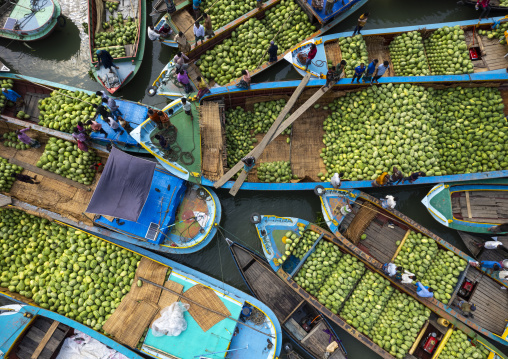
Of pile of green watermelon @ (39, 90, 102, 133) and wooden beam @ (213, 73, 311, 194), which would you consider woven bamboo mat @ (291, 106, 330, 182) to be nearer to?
wooden beam @ (213, 73, 311, 194)

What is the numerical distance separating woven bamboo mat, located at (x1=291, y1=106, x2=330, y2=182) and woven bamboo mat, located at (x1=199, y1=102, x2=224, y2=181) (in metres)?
2.56

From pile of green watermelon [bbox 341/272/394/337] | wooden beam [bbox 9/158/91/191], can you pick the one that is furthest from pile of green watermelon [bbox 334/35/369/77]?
wooden beam [bbox 9/158/91/191]

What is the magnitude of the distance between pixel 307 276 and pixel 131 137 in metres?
7.21

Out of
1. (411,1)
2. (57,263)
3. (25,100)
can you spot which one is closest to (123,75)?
(25,100)

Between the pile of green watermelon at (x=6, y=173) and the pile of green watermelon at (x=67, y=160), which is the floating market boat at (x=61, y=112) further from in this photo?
the pile of green watermelon at (x=6, y=173)

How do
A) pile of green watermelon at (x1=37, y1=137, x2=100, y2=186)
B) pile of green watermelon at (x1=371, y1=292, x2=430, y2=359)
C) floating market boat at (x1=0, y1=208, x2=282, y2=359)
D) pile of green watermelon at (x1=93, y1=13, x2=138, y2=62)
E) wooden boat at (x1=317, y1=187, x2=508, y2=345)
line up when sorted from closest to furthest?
floating market boat at (x1=0, y1=208, x2=282, y2=359)
pile of green watermelon at (x1=371, y1=292, x2=430, y2=359)
wooden boat at (x1=317, y1=187, x2=508, y2=345)
pile of green watermelon at (x1=37, y1=137, x2=100, y2=186)
pile of green watermelon at (x1=93, y1=13, x2=138, y2=62)

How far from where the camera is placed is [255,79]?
10398 millimetres

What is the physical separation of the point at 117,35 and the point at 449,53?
1178cm

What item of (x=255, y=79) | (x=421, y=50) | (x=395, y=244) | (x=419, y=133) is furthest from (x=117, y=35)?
(x=395, y=244)

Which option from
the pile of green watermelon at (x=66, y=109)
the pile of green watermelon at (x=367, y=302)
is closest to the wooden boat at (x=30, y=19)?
the pile of green watermelon at (x=66, y=109)

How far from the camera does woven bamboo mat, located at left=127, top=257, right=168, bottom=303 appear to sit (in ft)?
24.8

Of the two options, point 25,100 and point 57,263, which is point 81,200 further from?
point 25,100

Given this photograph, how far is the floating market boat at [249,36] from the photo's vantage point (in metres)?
9.34

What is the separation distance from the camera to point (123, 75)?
9781 mm
